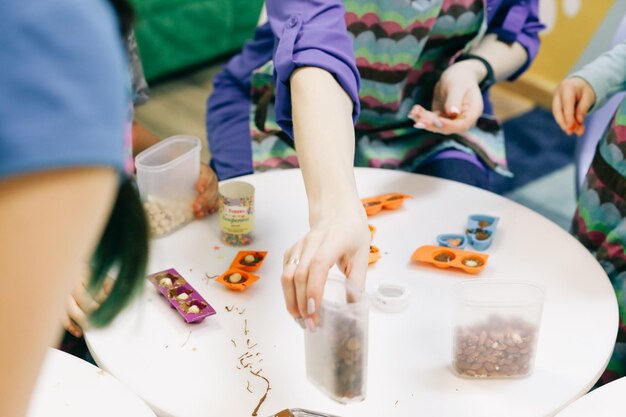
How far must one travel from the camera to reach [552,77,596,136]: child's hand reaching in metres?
1.35

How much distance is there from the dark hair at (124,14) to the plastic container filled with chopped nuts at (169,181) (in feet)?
2.11

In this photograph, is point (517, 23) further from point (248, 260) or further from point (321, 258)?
point (321, 258)

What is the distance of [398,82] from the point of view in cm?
150

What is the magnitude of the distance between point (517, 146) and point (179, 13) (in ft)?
4.65

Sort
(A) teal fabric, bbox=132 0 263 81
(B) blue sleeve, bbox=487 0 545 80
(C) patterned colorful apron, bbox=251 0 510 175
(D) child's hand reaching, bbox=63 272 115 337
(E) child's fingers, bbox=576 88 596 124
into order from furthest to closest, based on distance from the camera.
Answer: (A) teal fabric, bbox=132 0 263 81 < (B) blue sleeve, bbox=487 0 545 80 < (C) patterned colorful apron, bbox=251 0 510 175 < (E) child's fingers, bbox=576 88 596 124 < (D) child's hand reaching, bbox=63 272 115 337

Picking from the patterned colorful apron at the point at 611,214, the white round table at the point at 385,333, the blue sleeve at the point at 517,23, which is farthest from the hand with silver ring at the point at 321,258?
the blue sleeve at the point at 517,23

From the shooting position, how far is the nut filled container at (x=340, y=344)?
2.63 ft

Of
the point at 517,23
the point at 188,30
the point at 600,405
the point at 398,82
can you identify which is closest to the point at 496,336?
the point at 600,405

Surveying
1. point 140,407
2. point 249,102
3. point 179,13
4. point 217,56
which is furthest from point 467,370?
point 217,56

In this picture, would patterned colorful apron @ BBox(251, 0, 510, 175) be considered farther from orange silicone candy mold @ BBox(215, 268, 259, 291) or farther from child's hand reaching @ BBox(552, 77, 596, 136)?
orange silicone candy mold @ BBox(215, 268, 259, 291)

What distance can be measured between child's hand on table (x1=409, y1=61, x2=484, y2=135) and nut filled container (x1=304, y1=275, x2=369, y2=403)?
578 mm

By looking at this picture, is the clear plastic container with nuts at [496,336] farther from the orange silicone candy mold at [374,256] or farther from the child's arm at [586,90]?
the child's arm at [586,90]

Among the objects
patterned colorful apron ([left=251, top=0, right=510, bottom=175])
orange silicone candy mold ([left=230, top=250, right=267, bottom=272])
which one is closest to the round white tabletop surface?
orange silicone candy mold ([left=230, top=250, right=267, bottom=272])

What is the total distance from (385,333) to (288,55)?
475mm
